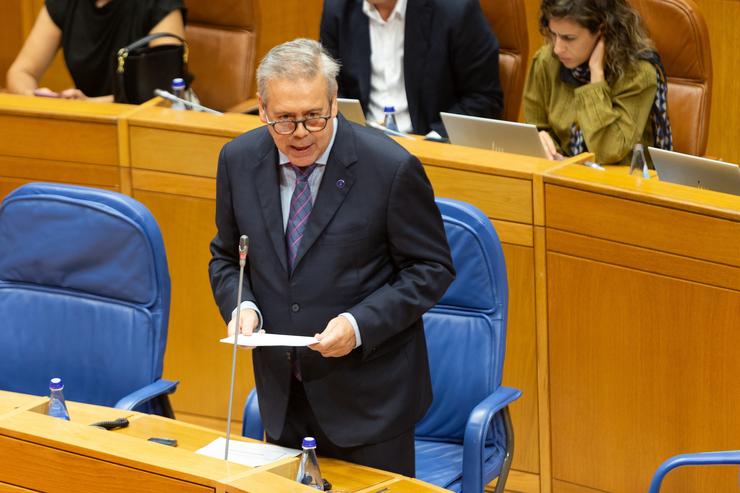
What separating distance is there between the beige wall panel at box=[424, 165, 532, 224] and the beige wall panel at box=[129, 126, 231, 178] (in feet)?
1.85

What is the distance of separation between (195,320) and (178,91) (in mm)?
622

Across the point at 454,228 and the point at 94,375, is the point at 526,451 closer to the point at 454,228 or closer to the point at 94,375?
the point at 454,228

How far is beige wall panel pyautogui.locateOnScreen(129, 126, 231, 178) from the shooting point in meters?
3.17

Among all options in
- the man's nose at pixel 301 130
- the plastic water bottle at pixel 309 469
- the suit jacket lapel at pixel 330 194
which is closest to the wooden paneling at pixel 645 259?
the suit jacket lapel at pixel 330 194

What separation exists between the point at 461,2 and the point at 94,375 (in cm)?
154

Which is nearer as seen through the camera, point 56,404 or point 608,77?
point 56,404

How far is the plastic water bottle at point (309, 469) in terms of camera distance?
1900 millimetres

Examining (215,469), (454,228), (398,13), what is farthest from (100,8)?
(215,469)

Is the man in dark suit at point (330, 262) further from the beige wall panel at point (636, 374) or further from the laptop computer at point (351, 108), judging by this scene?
the laptop computer at point (351, 108)

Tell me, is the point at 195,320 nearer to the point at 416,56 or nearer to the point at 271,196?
the point at 416,56

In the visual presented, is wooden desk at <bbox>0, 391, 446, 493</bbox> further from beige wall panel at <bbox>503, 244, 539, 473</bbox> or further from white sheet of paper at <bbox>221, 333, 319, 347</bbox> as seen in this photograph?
beige wall panel at <bbox>503, 244, 539, 473</bbox>

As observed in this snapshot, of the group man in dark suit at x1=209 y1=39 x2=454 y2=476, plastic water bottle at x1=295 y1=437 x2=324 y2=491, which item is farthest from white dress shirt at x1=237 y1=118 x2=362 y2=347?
plastic water bottle at x1=295 y1=437 x2=324 y2=491

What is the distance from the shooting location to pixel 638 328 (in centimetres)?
272

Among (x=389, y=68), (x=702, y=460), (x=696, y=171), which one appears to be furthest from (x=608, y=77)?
(x=702, y=460)
